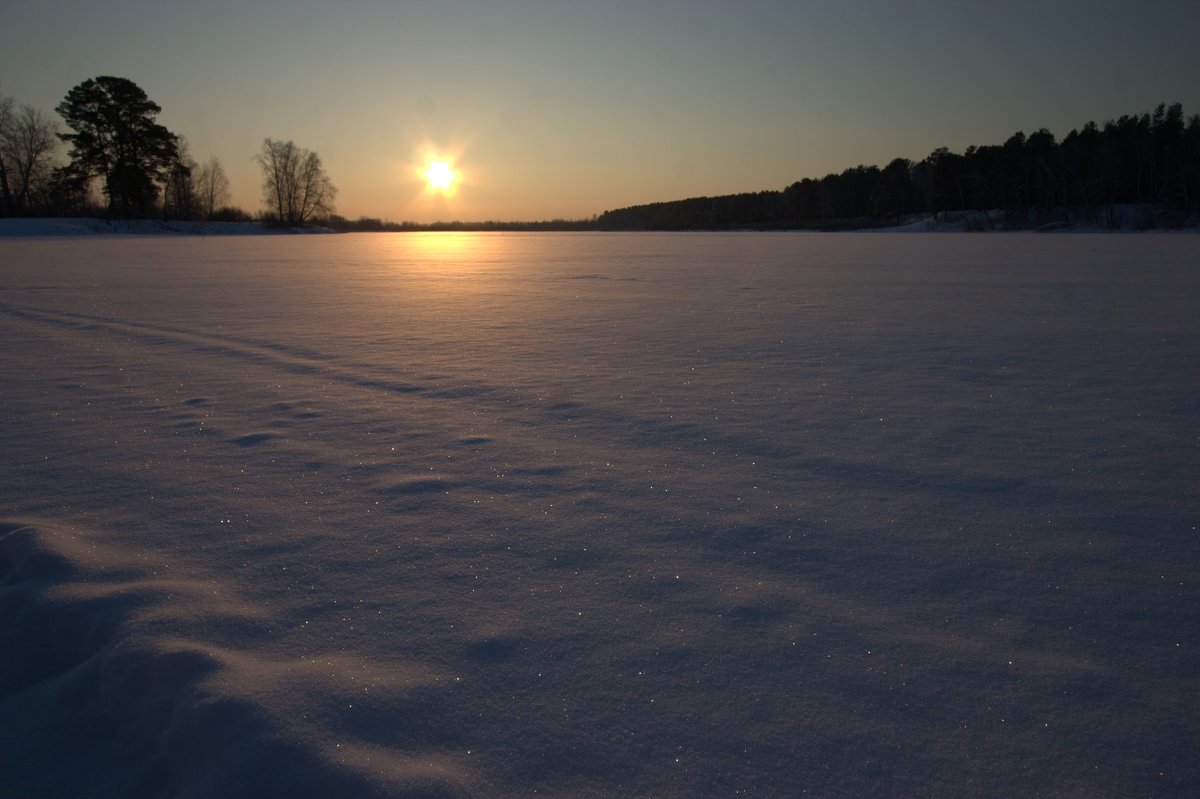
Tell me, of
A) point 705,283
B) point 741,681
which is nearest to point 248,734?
point 741,681

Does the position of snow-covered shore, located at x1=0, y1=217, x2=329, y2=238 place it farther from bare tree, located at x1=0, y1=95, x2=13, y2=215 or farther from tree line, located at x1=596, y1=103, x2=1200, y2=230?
tree line, located at x1=596, y1=103, x2=1200, y2=230

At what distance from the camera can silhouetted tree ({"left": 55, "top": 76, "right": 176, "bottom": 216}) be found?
40031mm

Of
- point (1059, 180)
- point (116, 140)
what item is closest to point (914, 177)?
point (1059, 180)

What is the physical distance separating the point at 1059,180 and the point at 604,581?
62.3 meters

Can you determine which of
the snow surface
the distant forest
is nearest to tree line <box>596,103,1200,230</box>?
the distant forest

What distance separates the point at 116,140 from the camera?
41.1 metres

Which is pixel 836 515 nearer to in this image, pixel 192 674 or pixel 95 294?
pixel 192 674

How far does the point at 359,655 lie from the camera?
1.45m

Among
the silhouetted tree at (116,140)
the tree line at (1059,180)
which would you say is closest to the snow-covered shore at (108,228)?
the silhouetted tree at (116,140)

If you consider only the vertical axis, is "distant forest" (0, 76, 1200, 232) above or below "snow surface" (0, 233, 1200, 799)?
above

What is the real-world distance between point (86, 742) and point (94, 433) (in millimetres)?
2336

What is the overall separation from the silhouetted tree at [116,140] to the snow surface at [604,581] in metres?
48.4

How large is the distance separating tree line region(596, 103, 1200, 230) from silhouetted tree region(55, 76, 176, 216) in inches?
2179

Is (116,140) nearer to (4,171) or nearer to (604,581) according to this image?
(4,171)
